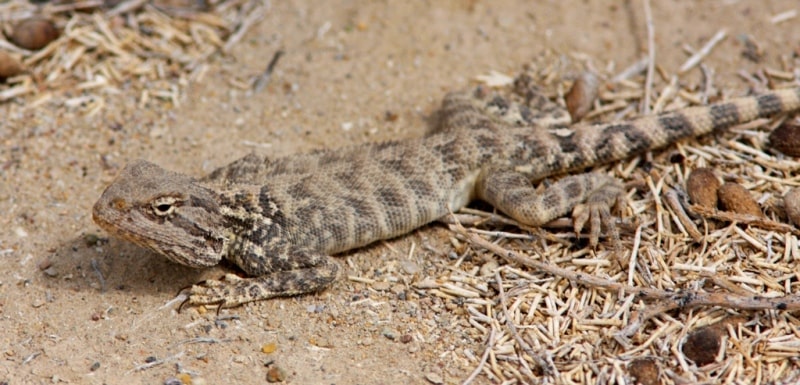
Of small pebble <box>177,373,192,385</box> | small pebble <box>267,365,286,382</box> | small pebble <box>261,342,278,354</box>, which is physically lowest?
small pebble <box>177,373,192,385</box>

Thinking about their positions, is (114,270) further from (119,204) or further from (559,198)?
(559,198)

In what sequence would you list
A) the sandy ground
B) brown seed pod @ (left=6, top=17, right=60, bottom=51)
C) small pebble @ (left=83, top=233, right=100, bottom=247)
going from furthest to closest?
→ 1. brown seed pod @ (left=6, top=17, right=60, bottom=51)
2. small pebble @ (left=83, top=233, right=100, bottom=247)
3. the sandy ground

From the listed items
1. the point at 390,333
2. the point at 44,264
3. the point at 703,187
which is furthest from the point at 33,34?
the point at 703,187

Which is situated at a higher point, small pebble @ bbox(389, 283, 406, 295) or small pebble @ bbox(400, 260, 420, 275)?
small pebble @ bbox(400, 260, 420, 275)

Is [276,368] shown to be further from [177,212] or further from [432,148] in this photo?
[432,148]

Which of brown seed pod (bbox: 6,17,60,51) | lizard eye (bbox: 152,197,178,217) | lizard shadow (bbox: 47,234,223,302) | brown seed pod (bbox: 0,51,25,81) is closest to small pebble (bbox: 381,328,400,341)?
lizard shadow (bbox: 47,234,223,302)

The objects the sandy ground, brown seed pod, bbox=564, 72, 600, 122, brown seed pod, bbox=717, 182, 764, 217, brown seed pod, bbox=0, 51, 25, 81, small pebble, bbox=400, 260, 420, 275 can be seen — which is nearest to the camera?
the sandy ground

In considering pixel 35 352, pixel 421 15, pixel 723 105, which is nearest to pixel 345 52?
pixel 421 15

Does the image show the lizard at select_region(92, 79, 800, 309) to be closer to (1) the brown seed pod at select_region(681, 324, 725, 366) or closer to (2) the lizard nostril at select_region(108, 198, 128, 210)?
(2) the lizard nostril at select_region(108, 198, 128, 210)
